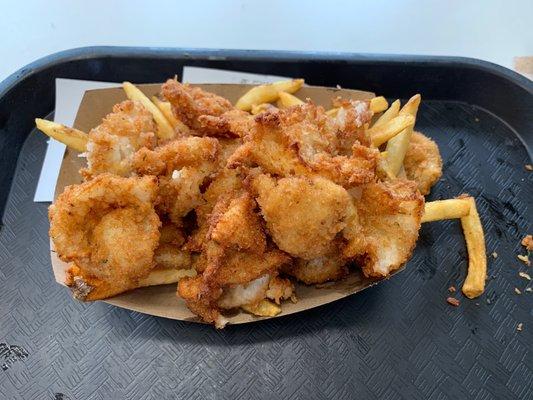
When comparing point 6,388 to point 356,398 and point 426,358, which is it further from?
point 426,358

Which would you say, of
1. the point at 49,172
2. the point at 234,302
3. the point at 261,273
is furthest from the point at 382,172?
the point at 49,172

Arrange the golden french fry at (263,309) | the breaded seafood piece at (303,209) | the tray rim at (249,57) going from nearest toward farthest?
the breaded seafood piece at (303,209) < the golden french fry at (263,309) < the tray rim at (249,57)

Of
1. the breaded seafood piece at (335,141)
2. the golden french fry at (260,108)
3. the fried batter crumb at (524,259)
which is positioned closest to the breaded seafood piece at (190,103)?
the golden french fry at (260,108)

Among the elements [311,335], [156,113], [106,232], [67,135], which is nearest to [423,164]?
[311,335]

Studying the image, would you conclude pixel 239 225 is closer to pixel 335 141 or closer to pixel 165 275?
pixel 165 275

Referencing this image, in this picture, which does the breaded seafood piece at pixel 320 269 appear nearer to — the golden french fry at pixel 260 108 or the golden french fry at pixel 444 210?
the golden french fry at pixel 444 210

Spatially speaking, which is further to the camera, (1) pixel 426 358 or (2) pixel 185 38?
(2) pixel 185 38

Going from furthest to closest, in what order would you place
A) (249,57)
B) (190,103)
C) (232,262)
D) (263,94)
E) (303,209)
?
(249,57), (263,94), (190,103), (232,262), (303,209)
